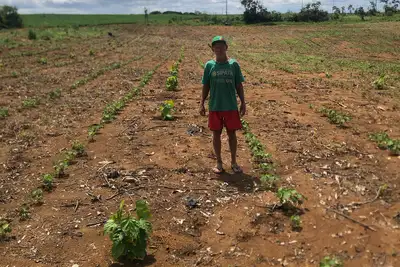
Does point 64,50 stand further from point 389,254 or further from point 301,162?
point 389,254

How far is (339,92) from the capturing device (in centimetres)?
1134

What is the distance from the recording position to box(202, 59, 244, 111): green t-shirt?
5.43 meters

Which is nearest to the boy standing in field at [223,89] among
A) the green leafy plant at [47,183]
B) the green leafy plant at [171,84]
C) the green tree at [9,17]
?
the green leafy plant at [47,183]

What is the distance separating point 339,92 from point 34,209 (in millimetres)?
8926

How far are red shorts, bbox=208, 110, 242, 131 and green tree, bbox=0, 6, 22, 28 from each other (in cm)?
5854

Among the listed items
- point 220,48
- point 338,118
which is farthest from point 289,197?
point 338,118

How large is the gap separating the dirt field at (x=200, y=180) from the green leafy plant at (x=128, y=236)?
169mm

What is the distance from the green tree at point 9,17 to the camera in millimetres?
56409

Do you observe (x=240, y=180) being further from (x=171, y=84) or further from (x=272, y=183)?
(x=171, y=84)

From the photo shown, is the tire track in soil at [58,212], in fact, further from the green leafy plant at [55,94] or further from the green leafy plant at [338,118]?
the green leafy plant at [55,94]

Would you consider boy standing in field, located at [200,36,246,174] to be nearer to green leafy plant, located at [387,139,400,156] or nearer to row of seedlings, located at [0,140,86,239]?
row of seedlings, located at [0,140,86,239]

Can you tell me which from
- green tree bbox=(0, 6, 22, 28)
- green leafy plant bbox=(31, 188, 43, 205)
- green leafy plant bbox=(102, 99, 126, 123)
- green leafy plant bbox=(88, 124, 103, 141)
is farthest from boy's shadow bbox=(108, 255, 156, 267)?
green tree bbox=(0, 6, 22, 28)

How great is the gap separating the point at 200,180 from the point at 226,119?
95 centimetres

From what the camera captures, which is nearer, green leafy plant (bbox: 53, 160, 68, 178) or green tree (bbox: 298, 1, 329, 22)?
green leafy plant (bbox: 53, 160, 68, 178)
